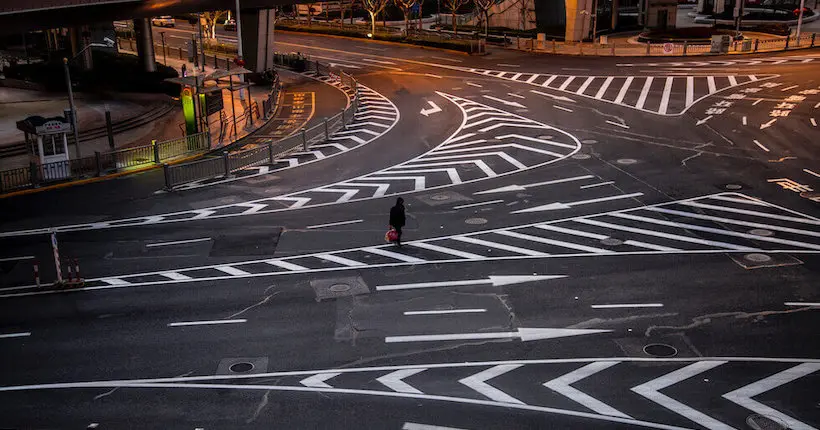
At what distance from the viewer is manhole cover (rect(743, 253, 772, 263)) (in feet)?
75.9

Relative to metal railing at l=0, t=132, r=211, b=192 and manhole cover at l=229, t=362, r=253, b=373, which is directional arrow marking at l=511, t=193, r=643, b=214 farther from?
metal railing at l=0, t=132, r=211, b=192

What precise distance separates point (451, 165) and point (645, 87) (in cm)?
2208

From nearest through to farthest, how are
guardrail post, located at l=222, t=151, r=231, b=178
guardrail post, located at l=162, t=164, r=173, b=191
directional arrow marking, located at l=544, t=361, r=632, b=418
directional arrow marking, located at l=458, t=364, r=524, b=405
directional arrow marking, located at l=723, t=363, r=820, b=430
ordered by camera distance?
directional arrow marking, located at l=723, t=363, r=820, b=430 → directional arrow marking, located at l=544, t=361, r=632, b=418 → directional arrow marking, located at l=458, t=364, r=524, b=405 → guardrail post, located at l=162, t=164, r=173, b=191 → guardrail post, located at l=222, t=151, r=231, b=178

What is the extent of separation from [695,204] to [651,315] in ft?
34.2

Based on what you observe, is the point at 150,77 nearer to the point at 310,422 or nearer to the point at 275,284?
the point at 275,284

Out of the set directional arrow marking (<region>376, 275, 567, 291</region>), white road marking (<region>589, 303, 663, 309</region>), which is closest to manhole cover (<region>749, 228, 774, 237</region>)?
white road marking (<region>589, 303, 663, 309</region>)

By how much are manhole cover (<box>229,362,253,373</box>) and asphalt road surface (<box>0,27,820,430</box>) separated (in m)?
0.05

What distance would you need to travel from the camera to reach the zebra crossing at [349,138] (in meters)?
35.1

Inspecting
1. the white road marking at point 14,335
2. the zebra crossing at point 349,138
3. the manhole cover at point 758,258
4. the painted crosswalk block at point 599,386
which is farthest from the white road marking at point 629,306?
the zebra crossing at point 349,138

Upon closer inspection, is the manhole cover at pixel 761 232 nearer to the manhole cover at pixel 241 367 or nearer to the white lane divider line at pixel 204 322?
the white lane divider line at pixel 204 322

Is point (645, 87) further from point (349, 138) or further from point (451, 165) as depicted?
point (451, 165)

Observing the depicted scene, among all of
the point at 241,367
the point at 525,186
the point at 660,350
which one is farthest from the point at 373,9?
the point at 660,350

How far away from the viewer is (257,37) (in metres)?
57.4

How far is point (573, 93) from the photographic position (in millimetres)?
50656
